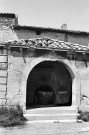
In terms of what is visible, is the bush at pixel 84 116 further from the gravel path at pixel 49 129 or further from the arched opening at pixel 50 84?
the arched opening at pixel 50 84

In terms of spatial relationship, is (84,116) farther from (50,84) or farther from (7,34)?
(7,34)

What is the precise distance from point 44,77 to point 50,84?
18.9 inches

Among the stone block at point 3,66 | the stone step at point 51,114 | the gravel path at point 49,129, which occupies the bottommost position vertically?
the gravel path at point 49,129

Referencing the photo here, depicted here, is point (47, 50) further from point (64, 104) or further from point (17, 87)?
point (64, 104)

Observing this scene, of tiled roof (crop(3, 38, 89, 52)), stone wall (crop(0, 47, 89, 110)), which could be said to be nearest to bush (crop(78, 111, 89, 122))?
stone wall (crop(0, 47, 89, 110))

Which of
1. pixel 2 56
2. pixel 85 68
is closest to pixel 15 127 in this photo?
pixel 2 56

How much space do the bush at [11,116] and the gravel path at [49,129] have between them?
260 millimetres

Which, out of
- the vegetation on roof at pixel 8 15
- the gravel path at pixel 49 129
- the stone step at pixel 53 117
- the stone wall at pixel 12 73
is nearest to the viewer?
the gravel path at pixel 49 129

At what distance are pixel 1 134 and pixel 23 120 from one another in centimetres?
141

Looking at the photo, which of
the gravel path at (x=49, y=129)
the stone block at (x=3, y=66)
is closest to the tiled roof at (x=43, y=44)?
the stone block at (x=3, y=66)

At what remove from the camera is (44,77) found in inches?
377

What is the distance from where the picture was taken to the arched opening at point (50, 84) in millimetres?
9375

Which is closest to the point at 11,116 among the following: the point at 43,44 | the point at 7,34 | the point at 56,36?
the point at 43,44

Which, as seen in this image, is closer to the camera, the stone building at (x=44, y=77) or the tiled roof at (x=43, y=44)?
the stone building at (x=44, y=77)
